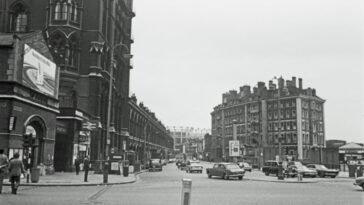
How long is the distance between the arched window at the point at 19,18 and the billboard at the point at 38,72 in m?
18.2

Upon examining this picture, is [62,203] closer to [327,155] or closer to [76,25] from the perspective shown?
[76,25]

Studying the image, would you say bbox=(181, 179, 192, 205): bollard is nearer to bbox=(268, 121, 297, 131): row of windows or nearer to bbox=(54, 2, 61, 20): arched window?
bbox=(54, 2, 61, 20): arched window

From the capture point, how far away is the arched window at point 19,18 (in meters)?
49.7

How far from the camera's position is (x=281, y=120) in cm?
10556

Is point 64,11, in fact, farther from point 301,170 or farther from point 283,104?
point 283,104

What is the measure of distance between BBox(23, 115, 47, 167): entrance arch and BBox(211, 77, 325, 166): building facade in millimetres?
62651

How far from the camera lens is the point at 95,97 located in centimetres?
4800

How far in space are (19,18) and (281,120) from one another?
71.8 meters

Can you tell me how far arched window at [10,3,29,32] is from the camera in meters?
49.7

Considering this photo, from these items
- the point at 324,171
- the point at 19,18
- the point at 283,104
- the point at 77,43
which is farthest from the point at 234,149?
the point at 283,104

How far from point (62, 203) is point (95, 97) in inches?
1340

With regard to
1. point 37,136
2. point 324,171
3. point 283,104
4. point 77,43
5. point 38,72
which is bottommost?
point 324,171

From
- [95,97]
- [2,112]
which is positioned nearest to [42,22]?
[95,97]

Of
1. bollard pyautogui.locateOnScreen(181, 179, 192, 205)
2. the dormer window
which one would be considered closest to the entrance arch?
the dormer window
